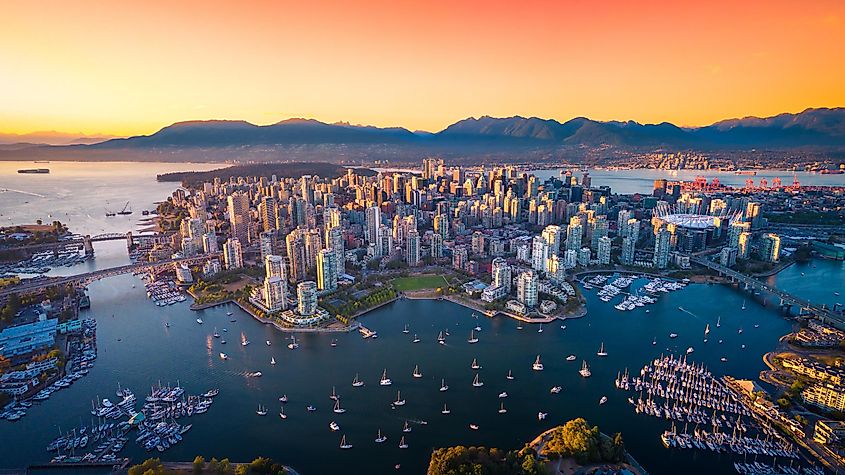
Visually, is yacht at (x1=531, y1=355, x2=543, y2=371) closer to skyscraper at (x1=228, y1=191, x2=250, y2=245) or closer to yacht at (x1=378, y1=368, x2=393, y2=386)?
yacht at (x1=378, y1=368, x2=393, y2=386)

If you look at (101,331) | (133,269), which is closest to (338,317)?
(101,331)

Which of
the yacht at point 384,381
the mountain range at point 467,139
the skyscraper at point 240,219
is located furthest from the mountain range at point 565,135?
the yacht at point 384,381

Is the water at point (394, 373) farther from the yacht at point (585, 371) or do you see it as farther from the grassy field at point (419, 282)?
the grassy field at point (419, 282)

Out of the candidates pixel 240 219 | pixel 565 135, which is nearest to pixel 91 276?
pixel 240 219

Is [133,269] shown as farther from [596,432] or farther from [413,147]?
[413,147]

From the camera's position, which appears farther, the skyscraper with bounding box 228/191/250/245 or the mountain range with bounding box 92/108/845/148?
the mountain range with bounding box 92/108/845/148

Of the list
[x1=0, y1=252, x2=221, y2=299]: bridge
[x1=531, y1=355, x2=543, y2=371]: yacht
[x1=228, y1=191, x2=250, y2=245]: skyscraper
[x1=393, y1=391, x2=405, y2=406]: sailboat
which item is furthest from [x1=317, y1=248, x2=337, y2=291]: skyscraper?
[x1=228, y1=191, x2=250, y2=245]: skyscraper

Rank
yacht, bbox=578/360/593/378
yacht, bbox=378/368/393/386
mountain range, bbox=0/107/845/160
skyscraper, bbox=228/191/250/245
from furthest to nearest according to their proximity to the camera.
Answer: mountain range, bbox=0/107/845/160, skyscraper, bbox=228/191/250/245, yacht, bbox=578/360/593/378, yacht, bbox=378/368/393/386

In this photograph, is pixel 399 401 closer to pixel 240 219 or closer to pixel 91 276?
pixel 91 276
